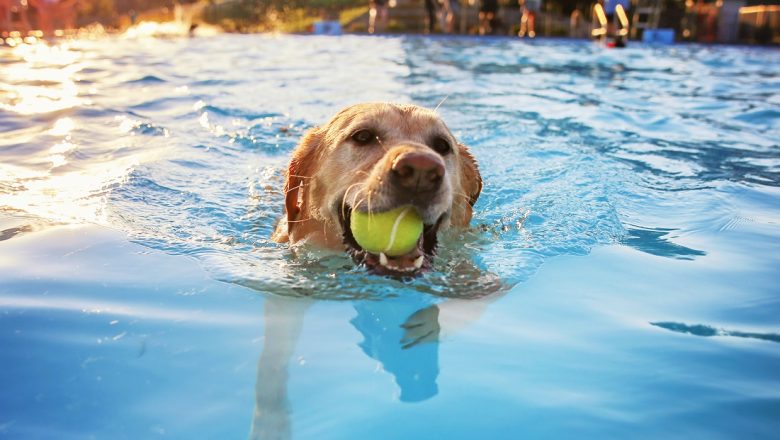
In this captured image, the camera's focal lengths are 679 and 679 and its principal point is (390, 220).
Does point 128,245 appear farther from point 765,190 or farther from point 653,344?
point 765,190

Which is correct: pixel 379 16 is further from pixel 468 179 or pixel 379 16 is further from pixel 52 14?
pixel 468 179

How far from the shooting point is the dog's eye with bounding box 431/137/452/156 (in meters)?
3.95

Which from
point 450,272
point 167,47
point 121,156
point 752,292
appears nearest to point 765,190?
A: point 752,292

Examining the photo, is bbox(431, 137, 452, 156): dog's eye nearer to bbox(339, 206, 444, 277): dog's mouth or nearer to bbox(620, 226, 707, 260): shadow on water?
bbox(339, 206, 444, 277): dog's mouth

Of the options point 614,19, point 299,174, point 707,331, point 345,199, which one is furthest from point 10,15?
point 707,331

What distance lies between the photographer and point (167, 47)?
17375mm

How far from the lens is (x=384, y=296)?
3164mm

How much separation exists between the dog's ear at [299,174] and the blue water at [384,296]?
0.25 meters

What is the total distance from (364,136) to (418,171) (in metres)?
0.96

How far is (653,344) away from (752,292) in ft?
2.93

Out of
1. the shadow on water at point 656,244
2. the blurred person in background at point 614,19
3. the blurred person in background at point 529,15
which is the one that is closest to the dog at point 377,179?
the shadow on water at point 656,244

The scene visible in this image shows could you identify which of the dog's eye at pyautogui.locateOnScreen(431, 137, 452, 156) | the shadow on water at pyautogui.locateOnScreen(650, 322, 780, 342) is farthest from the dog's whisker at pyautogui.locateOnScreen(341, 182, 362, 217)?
the shadow on water at pyautogui.locateOnScreen(650, 322, 780, 342)

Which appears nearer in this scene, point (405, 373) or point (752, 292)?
point (405, 373)

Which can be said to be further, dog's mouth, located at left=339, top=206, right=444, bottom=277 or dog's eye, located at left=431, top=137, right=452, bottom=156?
dog's eye, located at left=431, top=137, right=452, bottom=156
